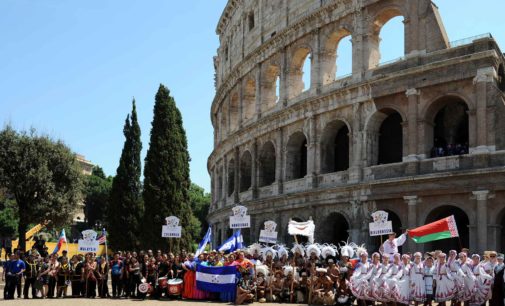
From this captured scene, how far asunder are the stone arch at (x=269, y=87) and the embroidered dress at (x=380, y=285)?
68.6 ft

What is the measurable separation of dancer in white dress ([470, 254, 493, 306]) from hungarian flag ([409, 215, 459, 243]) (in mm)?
1273

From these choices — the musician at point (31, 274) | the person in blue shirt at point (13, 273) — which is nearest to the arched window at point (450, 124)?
the musician at point (31, 274)

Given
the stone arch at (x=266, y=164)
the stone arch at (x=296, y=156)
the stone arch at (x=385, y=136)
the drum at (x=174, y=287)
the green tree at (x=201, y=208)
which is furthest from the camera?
the green tree at (x=201, y=208)

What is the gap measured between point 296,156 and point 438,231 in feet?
54.4

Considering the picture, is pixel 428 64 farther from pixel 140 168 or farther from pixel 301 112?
pixel 140 168

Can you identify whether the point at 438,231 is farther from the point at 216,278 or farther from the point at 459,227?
the point at 459,227

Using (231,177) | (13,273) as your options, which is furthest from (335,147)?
(13,273)

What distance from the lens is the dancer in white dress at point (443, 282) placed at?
59.0 feet

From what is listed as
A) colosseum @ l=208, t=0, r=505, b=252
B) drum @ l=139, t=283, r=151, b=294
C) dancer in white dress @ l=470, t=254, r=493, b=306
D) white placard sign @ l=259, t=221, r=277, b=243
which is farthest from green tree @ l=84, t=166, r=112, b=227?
dancer in white dress @ l=470, t=254, r=493, b=306

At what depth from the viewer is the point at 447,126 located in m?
29.2

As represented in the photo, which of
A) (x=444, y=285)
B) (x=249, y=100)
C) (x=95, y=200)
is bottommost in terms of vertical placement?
(x=444, y=285)

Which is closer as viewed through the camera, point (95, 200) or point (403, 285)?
point (403, 285)

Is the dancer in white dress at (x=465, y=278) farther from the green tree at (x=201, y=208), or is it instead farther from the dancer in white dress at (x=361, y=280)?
the green tree at (x=201, y=208)

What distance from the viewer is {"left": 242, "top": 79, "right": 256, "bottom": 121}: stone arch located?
41.8 m
